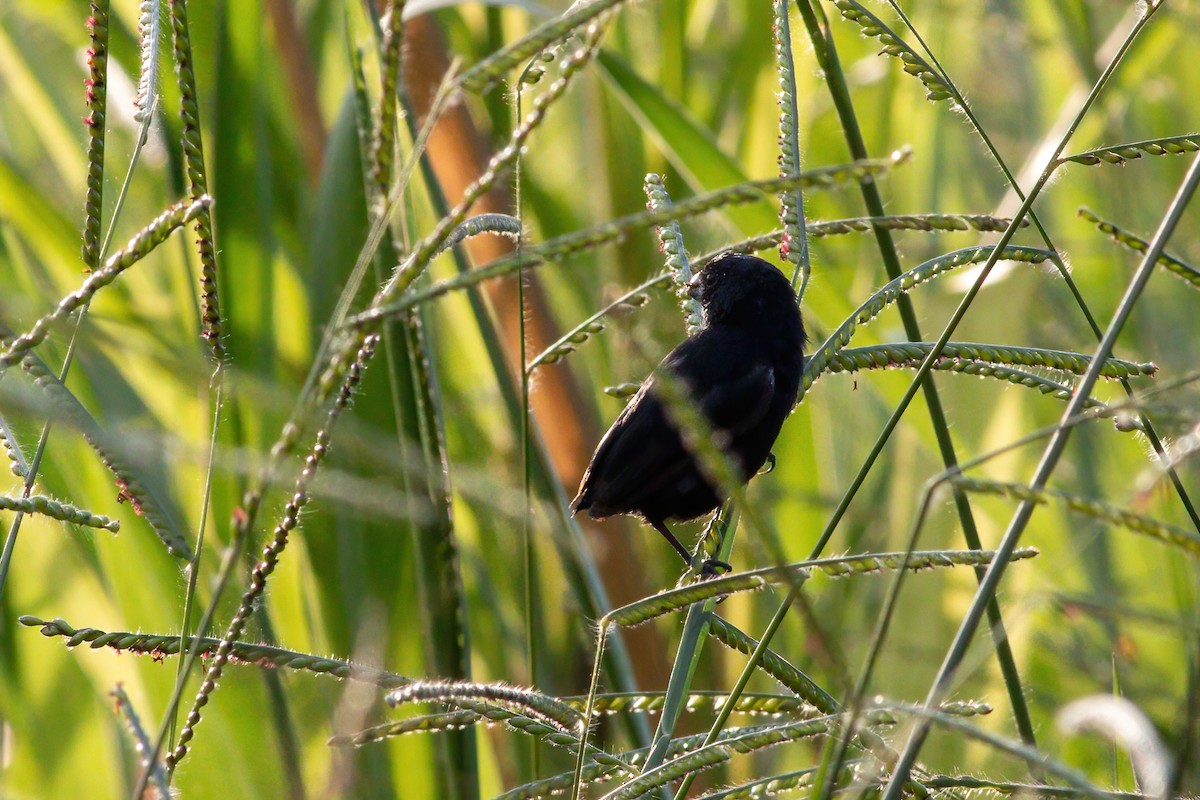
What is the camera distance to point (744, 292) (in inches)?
101

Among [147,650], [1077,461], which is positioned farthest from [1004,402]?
[147,650]

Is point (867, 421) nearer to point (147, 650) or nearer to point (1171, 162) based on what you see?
point (1171, 162)

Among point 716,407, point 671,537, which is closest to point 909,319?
point 716,407

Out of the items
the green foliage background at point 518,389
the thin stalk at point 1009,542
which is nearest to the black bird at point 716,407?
the green foliage background at point 518,389

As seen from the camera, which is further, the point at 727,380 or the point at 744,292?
the point at 744,292

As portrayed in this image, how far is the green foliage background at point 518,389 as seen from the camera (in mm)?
1686

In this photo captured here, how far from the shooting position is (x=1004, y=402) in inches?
99.4

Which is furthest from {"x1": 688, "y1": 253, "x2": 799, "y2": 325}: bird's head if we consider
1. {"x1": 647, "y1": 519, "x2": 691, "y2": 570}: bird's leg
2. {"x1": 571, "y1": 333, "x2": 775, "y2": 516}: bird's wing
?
{"x1": 647, "y1": 519, "x2": 691, "y2": 570}: bird's leg

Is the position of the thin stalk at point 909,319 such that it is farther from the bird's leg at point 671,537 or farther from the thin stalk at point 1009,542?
the bird's leg at point 671,537

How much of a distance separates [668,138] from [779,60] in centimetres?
81

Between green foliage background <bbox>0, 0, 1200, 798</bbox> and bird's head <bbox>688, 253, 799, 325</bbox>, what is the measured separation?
14 centimetres

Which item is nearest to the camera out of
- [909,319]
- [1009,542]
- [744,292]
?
[1009,542]

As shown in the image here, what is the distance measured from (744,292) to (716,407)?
340 mm

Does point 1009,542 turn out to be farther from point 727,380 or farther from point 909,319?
point 727,380
